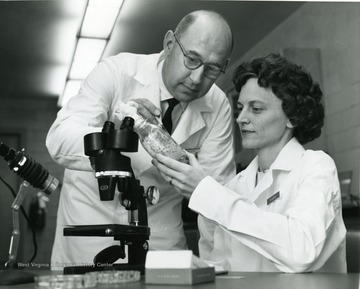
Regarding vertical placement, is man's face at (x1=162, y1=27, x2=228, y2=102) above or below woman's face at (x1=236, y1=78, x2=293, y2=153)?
above

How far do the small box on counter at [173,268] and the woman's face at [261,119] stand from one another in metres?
0.73

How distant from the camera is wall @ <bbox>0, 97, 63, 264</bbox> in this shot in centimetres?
174

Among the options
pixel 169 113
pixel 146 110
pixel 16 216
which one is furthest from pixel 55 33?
pixel 16 216

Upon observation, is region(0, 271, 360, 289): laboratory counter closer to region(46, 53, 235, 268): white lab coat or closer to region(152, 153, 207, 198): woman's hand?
region(152, 153, 207, 198): woman's hand

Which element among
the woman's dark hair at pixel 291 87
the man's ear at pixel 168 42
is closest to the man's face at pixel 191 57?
the man's ear at pixel 168 42

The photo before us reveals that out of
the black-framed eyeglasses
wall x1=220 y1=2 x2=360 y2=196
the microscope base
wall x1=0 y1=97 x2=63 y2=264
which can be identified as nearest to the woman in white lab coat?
the black-framed eyeglasses

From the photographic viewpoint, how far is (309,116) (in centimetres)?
164

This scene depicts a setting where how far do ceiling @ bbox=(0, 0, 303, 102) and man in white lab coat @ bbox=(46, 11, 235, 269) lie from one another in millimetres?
171

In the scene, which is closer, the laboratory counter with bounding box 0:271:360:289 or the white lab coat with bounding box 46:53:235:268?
the laboratory counter with bounding box 0:271:360:289

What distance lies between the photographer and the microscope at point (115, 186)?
1.13 meters

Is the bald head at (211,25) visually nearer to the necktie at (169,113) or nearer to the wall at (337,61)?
the necktie at (169,113)

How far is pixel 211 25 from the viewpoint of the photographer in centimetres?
161

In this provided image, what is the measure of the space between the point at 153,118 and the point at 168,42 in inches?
16.2

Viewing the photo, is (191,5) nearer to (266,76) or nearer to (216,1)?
(216,1)
